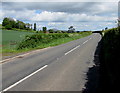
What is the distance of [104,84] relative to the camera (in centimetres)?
705

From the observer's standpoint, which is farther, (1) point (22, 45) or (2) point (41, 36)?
(2) point (41, 36)

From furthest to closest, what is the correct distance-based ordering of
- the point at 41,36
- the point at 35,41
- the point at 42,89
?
the point at 41,36 < the point at 35,41 < the point at 42,89

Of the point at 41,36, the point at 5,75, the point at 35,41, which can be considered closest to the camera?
the point at 5,75

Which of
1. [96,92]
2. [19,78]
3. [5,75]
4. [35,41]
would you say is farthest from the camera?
[35,41]

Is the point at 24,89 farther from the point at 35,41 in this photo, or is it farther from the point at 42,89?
the point at 35,41

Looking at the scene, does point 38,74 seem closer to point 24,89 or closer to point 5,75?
point 5,75

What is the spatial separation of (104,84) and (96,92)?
935mm

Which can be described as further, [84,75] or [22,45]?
[22,45]

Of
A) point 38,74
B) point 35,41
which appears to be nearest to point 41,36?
point 35,41

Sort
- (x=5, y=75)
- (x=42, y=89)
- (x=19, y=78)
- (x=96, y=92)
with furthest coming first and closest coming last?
(x=5, y=75), (x=19, y=78), (x=42, y=89), (x=96, y=92)

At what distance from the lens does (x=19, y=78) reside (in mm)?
8336

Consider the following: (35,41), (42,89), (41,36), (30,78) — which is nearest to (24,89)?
(42,89)

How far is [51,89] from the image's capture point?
21.8ft

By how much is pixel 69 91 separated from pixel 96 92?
975 mm
